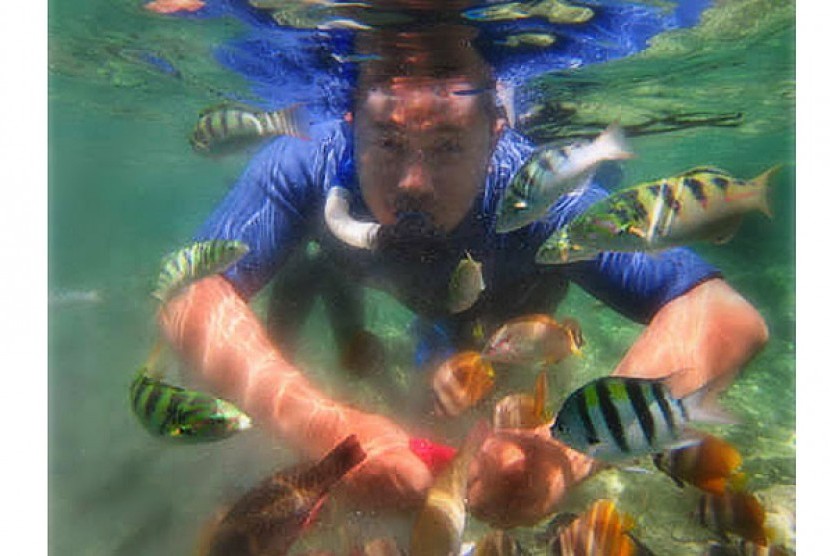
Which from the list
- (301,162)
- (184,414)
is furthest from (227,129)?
(184,414)

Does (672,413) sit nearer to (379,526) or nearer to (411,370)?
Answer: (379,526)

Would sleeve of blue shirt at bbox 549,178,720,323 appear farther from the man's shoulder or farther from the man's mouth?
the man's shoulder

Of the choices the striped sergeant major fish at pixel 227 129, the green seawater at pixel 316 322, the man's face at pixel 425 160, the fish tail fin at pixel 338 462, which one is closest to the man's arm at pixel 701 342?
the green seawater at pixel 316 322

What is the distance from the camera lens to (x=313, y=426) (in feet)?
11.4

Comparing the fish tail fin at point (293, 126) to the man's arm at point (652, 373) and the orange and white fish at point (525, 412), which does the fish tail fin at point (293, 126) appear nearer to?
the orange and white fish at point (525, 412)

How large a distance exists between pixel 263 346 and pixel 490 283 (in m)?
2.61

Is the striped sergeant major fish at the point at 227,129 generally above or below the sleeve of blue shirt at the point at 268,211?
above

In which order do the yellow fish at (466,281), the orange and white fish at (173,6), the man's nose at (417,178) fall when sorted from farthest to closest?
1. the orange and white fish at (173,6)
2. the man's nose at (417,178)
3. the yellow fish at (466,281)

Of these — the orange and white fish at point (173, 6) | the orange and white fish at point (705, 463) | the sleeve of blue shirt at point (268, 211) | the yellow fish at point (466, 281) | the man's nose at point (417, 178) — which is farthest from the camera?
the orange and white fish at point (173, 6)

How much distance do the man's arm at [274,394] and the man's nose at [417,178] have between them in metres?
1.89

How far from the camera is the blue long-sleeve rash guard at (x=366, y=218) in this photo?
17.0ft

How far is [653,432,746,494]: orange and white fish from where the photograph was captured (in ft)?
10.2

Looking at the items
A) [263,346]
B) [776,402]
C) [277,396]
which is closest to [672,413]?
[277,396]

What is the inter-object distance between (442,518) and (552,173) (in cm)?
210
